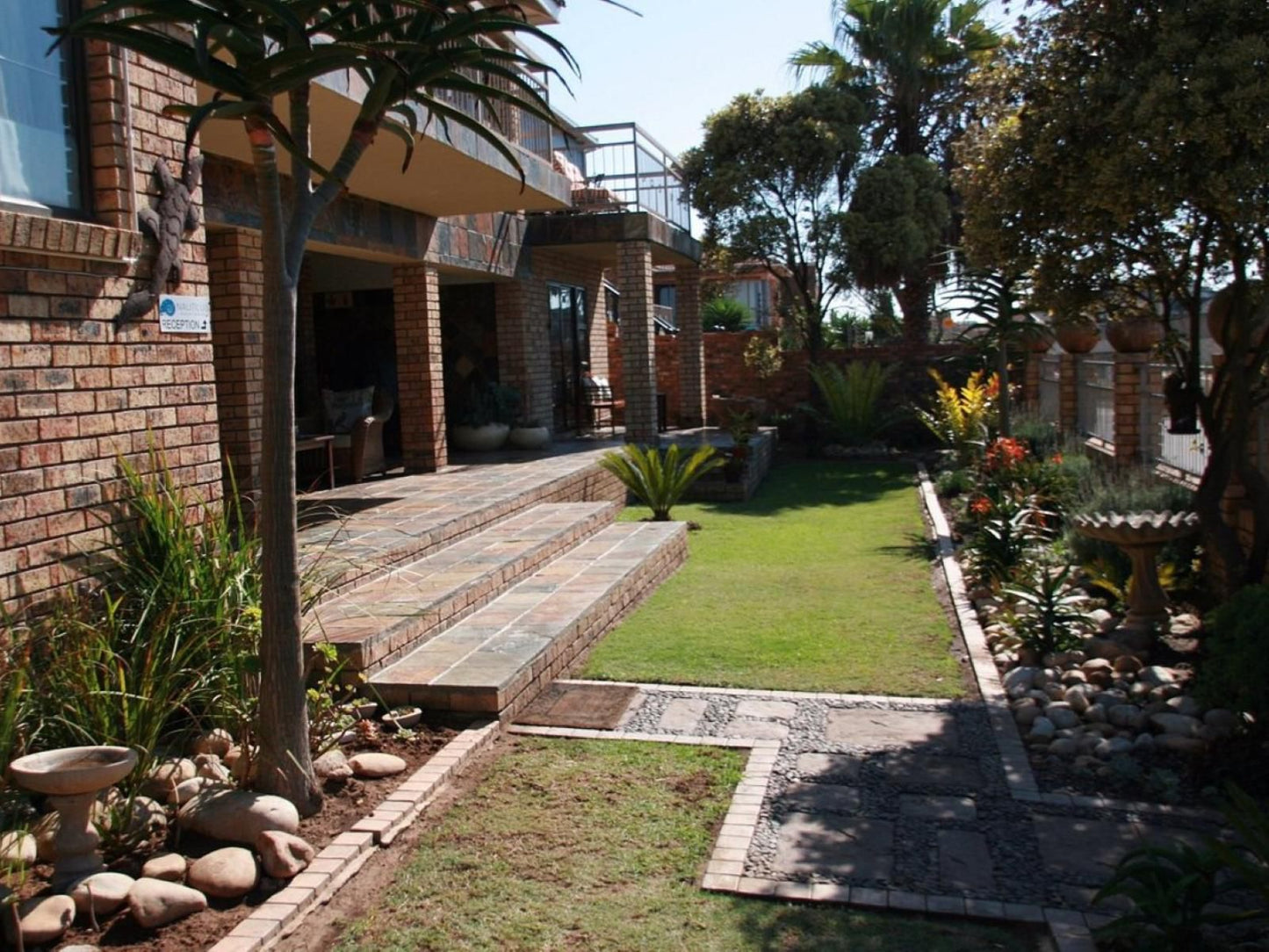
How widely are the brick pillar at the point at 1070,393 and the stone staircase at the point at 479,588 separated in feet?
20.4

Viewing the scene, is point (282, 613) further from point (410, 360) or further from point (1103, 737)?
point (410, 360)

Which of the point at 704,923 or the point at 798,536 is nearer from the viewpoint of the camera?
the point at 704,923

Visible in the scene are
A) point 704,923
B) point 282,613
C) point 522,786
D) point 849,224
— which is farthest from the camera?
point 849,224

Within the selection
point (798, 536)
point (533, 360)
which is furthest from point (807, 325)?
point (798, 536)

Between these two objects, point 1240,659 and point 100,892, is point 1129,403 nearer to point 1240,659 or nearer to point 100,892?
point 1240,659

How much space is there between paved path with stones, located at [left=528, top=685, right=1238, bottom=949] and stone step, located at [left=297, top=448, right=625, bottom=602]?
1.98 meters

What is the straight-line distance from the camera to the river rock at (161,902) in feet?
11.1

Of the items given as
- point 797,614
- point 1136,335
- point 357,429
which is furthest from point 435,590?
point 1136,335

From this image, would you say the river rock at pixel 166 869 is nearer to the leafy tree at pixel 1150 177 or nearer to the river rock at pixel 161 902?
the river rock at pixel 161 902

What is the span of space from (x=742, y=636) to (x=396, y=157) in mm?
4787

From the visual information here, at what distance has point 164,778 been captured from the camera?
4125 millimetres

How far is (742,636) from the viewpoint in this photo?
7113mm

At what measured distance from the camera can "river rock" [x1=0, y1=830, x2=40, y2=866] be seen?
3.38m

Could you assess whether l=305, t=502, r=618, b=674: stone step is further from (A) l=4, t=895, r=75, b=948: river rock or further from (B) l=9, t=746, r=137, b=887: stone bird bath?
(A) l=4, t=895, r=75, b=948: river rock
